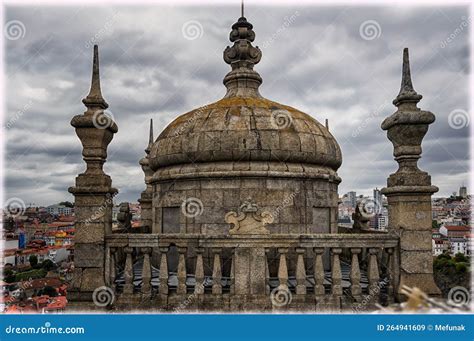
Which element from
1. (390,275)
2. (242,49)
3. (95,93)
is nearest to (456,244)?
(242,49)

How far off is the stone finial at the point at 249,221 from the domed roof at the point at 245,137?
7.79 ft

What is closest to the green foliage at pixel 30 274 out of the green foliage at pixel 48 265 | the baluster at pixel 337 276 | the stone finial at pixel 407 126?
the green foliage at pixel 48 265

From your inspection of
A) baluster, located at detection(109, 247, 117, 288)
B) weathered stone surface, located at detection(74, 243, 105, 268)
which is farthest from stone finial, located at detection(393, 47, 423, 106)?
weathered stone surface, located at detection(74, 243, 105, 268)

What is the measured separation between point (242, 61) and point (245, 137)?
4225 millimetres

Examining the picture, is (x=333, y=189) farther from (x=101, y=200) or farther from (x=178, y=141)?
(x=101, y=200)

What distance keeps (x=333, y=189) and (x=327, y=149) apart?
1180 mm

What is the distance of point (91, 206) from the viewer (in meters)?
8.23

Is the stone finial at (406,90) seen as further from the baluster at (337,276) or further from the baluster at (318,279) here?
the baluster at (318,279)

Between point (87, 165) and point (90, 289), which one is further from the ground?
point (87, 165)

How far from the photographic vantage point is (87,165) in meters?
8.41

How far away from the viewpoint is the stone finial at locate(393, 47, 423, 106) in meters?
8.05

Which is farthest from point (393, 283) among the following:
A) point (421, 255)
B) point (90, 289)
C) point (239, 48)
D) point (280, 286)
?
point (239, 48)

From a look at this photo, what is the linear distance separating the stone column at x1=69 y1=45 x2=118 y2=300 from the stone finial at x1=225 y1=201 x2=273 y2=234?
2620mm

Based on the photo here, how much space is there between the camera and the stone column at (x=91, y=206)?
8133 millimetres
